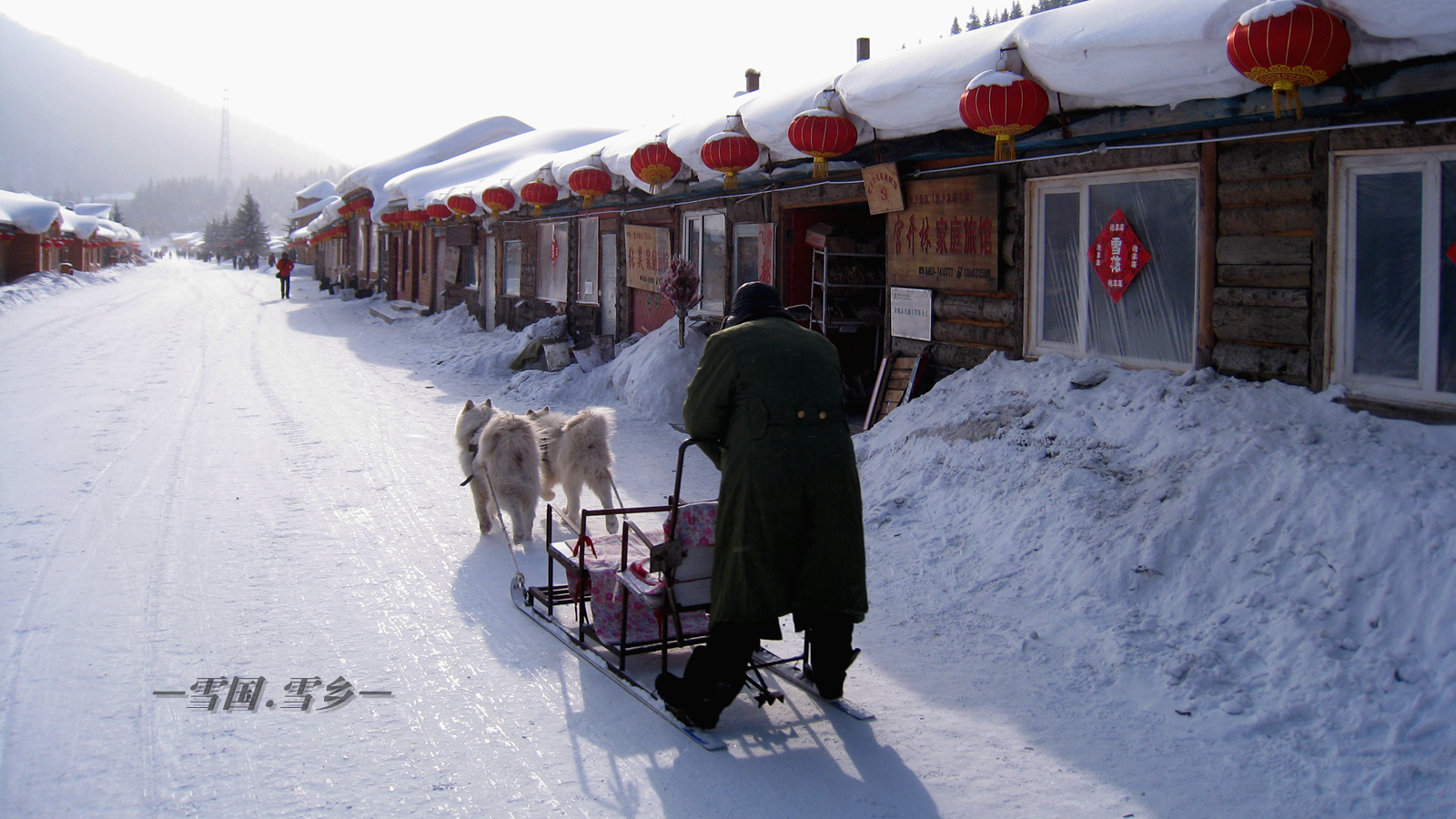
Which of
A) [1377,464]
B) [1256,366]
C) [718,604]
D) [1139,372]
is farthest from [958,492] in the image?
[718,604]

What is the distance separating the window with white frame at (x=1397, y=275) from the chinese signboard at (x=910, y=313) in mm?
3790

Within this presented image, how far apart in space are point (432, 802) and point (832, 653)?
5.45ft

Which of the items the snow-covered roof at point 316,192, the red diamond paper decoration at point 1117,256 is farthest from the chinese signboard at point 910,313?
the snow-covered roof at point 316,192

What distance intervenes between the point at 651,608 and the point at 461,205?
56.1ft

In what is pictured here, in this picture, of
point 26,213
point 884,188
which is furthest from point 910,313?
point 26,213

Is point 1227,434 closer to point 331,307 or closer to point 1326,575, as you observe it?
point 1326,575

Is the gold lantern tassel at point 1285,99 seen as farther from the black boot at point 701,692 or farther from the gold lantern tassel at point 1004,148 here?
the black boot at point 701,692

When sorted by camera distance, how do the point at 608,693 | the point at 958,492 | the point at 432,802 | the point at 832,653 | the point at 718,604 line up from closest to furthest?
the point at 432,802 → the point at 718,604 → the point at 832,653 → the point at 608,693 → the point at 958,492

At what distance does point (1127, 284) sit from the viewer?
7.10 m

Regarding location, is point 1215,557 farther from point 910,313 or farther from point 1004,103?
point 910,313

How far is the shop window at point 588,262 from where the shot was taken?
17031 mm

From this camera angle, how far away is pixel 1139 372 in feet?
21.9

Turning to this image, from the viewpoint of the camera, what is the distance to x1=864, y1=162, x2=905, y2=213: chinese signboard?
9117 mm

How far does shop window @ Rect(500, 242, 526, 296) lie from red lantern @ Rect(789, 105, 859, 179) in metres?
13.4
